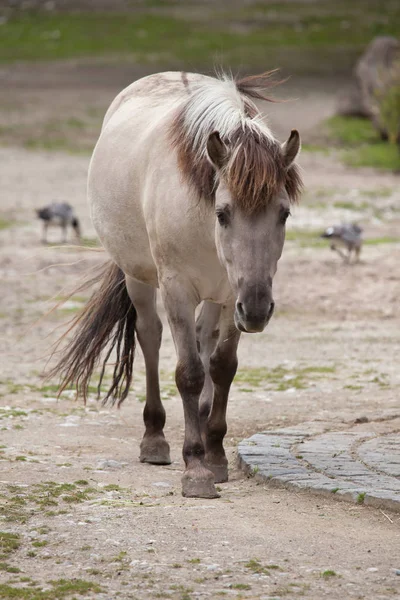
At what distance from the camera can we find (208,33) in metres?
34.6

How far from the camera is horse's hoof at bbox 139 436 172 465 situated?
19.3 ft

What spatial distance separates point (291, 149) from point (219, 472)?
166 cm

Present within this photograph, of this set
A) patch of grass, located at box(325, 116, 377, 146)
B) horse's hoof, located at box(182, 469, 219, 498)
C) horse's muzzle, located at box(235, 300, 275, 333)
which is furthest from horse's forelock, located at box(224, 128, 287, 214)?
patch of grass, located at box(325, 116, 377, 146)

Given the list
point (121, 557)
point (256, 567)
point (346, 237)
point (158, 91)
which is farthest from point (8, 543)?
point (346, 237)

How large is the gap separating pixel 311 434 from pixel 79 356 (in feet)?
4.84

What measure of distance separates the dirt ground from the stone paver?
8 centimetres

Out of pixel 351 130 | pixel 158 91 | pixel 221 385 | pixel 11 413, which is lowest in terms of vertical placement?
pixel 11 413

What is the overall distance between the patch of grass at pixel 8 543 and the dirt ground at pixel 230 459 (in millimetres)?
14

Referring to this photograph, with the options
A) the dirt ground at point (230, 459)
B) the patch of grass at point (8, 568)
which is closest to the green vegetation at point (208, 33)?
the dirt ground at point (230, 459)

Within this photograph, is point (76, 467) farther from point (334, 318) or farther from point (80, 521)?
point (334, 318)

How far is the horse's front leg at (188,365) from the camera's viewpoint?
5270 millimetres

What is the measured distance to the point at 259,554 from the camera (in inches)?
167

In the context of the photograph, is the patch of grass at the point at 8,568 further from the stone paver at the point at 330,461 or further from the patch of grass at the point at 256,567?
the stone paver at the point at 330,461

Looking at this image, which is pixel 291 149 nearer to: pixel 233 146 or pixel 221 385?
pixel 233 146
